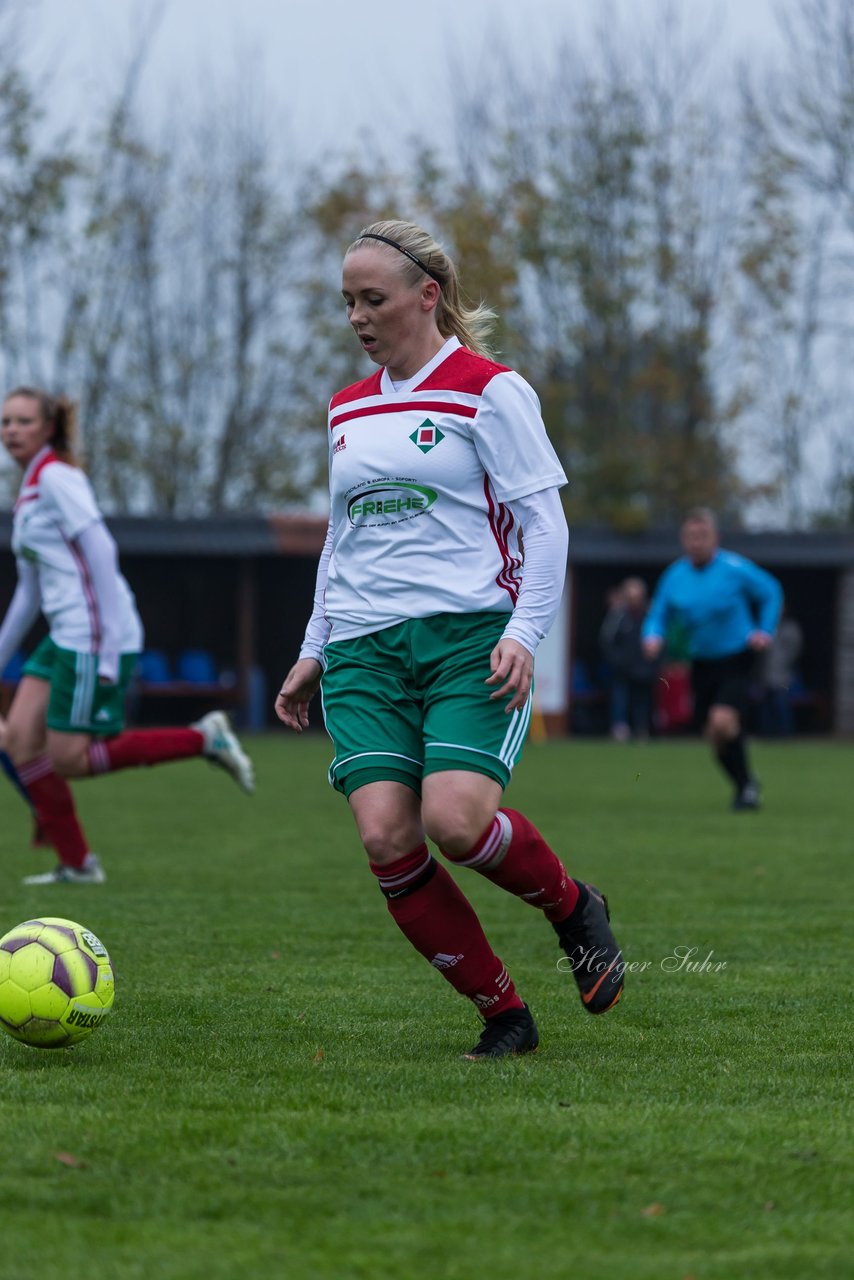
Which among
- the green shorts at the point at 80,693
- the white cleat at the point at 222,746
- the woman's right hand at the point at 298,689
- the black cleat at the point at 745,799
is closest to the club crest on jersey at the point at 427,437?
the woman's right hand at the point at 298,689

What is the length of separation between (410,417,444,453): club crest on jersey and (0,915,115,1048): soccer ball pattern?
1.51 m

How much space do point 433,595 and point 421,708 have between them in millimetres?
281

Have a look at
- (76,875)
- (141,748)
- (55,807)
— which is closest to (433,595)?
(55,807)

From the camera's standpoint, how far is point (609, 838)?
10594 mm

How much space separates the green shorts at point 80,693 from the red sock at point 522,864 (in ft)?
12.5

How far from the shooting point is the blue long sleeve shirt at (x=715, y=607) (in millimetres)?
12297

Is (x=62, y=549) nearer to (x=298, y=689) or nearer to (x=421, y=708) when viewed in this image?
(x=298, y=689)

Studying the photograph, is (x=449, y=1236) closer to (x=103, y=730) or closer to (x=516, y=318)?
(x=103, y=730)

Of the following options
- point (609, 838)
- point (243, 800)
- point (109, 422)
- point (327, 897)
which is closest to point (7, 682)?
point (109, 422)

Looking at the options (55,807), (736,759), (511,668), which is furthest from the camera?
(736,759)

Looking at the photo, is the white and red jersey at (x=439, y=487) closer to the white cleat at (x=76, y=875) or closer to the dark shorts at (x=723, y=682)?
the white cleat at (x=76, y=875)

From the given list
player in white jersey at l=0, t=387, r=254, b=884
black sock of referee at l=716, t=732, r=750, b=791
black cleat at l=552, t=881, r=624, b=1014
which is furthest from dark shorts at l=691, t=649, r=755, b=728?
black cleat at l=552, t=881, r=624, b=1014

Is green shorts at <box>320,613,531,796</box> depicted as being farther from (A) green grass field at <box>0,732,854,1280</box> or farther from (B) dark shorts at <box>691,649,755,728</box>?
(B) dark shorts at <box>691,649,755,728</box>

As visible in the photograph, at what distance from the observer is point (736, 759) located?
41.3ft
